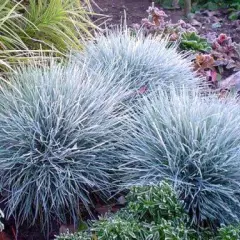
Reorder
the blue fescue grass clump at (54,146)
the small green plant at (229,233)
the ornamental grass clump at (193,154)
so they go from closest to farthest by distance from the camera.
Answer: the small green plant at (229,233), the ornamental grass clump at (193,154), the blue fescue grass clump at (54,146)

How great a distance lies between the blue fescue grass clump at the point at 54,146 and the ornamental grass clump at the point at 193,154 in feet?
0.49

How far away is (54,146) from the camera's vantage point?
9.11 feet

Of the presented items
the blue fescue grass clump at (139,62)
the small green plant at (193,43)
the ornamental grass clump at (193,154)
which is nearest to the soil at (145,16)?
the small green plant at (193,43)

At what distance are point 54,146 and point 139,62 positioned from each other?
1.12 meters

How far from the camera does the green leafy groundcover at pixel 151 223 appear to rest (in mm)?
2238

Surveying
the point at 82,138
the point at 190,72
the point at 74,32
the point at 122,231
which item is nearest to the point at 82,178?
the point at 82,138

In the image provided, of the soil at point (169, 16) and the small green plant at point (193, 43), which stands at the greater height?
the small green plant at point (193, 43)

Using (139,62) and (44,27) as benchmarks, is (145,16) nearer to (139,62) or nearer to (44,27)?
(44,27)

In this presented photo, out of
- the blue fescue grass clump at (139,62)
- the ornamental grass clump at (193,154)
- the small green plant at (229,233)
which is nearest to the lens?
the small green plant at (229,233)

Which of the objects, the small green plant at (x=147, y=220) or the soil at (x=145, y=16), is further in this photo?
the soil at (x=145, y=16)

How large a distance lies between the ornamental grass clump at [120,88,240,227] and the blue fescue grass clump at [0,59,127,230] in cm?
15

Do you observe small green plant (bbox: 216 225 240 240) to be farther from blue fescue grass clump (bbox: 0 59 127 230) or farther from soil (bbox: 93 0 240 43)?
soil (bbox: 93 0 240 43)

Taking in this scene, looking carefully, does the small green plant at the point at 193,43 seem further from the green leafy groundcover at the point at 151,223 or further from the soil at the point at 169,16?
the green leafy groundcover at the point at 151,223

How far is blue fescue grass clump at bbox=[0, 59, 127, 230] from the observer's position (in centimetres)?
273
